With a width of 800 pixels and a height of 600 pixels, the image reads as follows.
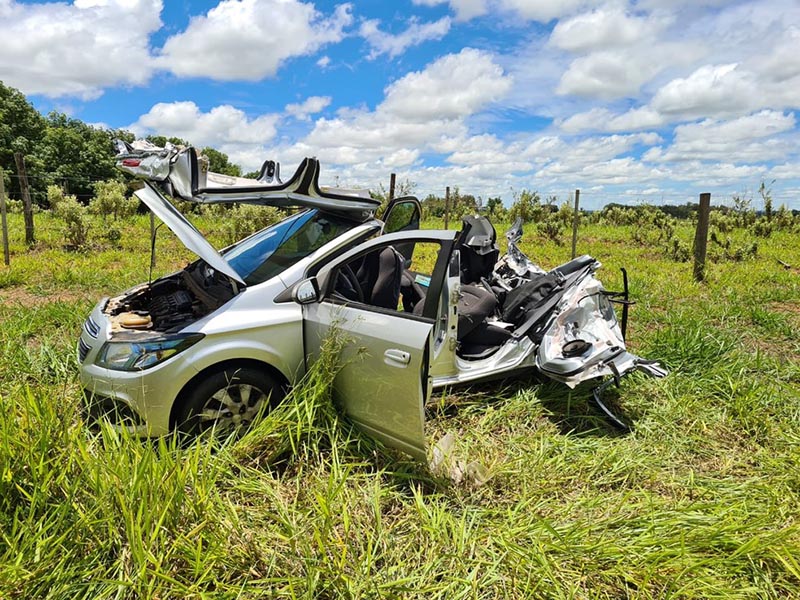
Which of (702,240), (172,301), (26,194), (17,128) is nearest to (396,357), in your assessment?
(172,301)

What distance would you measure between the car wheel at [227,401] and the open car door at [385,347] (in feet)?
1.16

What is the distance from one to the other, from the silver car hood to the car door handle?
1014 millimetres

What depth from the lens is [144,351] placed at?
8.95 feet

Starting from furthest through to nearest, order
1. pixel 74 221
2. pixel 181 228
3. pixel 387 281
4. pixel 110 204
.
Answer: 1. pixel 110 204
2. pixel 74 221
3. pixel 387 281
4. pixel 181 228

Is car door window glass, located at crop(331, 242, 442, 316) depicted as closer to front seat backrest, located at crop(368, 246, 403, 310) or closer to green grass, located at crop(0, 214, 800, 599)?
front seat backrest, located at crop(368, 246, 403, 310)

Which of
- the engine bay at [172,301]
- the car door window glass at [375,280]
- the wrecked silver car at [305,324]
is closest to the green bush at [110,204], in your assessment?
the engine bay at [172,301]

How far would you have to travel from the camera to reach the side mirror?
3.08 m

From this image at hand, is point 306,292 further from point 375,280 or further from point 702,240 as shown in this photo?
point 702,240

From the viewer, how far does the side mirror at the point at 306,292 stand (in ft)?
10.1

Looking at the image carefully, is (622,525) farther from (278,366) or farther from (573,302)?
(278,366)

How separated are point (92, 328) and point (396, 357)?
1980mm

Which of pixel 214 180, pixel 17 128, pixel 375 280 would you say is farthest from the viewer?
pixel 17 128

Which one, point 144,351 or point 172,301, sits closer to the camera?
point 144,351

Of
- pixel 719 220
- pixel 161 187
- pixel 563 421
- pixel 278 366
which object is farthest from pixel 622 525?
pixel 719 220
